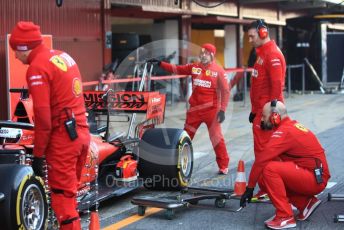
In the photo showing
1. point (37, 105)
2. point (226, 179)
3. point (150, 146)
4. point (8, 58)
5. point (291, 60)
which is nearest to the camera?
point (37, 105)

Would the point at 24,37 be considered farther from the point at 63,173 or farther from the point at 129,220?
the point at 129,220

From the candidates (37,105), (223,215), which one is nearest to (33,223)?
(37,105)

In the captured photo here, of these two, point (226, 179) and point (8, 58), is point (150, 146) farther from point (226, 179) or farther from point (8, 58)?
point (8, 58)

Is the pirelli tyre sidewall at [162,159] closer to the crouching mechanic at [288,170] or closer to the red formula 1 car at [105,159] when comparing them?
the red formula 1 car at [105,159]

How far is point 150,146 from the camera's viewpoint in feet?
24.2

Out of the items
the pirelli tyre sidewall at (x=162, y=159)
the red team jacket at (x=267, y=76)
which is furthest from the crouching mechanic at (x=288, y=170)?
the pirelli tyre sidewall at (x=162, y=159)

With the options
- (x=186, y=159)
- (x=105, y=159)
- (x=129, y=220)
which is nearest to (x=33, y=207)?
(x=129, y=220)

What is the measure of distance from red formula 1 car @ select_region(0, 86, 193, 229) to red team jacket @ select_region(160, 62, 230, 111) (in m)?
0.96

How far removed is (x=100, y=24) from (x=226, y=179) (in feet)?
27.8

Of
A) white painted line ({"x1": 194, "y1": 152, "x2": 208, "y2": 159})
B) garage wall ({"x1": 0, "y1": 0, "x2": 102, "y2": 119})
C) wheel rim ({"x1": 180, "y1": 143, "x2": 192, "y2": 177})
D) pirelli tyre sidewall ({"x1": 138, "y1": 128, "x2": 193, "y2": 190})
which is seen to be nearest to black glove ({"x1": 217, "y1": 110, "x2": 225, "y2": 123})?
wheel rim ({"x1": 180, "y1": 143, "x2": 192, "y2": 177})

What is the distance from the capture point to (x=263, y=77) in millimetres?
7301

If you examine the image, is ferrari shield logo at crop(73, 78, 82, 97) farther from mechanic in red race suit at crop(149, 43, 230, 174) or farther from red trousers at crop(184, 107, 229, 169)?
red trousers at crop(184, 107, 229, 169)

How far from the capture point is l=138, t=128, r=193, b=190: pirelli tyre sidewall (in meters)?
7.38

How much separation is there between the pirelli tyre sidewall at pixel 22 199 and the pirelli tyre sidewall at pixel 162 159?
217cm
